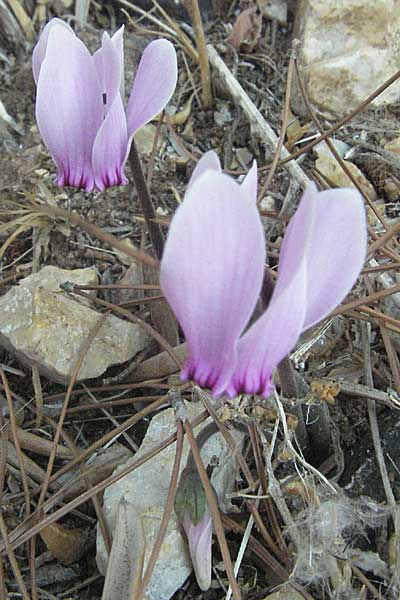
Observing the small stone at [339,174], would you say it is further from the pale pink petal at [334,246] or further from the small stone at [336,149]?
the pale pink petal at [334,246]

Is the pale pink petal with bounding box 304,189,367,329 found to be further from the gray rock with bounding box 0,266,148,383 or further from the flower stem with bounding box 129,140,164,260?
the gray rock with bounding box 0,266,148,383

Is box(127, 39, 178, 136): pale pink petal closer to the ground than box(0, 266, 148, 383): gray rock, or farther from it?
farther from it

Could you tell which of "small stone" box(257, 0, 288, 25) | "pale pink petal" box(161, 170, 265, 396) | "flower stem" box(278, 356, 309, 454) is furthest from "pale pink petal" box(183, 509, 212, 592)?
"small stone" box(257, 0, 288, 25)

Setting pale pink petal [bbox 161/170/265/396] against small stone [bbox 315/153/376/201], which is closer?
pale pink petal [bbox 161/170/265/396]

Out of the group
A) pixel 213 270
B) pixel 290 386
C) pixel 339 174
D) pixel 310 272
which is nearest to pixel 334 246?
pixel 310 272

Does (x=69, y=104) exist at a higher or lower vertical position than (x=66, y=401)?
higher

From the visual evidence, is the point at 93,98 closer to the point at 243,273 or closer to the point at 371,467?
the point at 243,273

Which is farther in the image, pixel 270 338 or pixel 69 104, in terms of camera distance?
pixel 69 104
